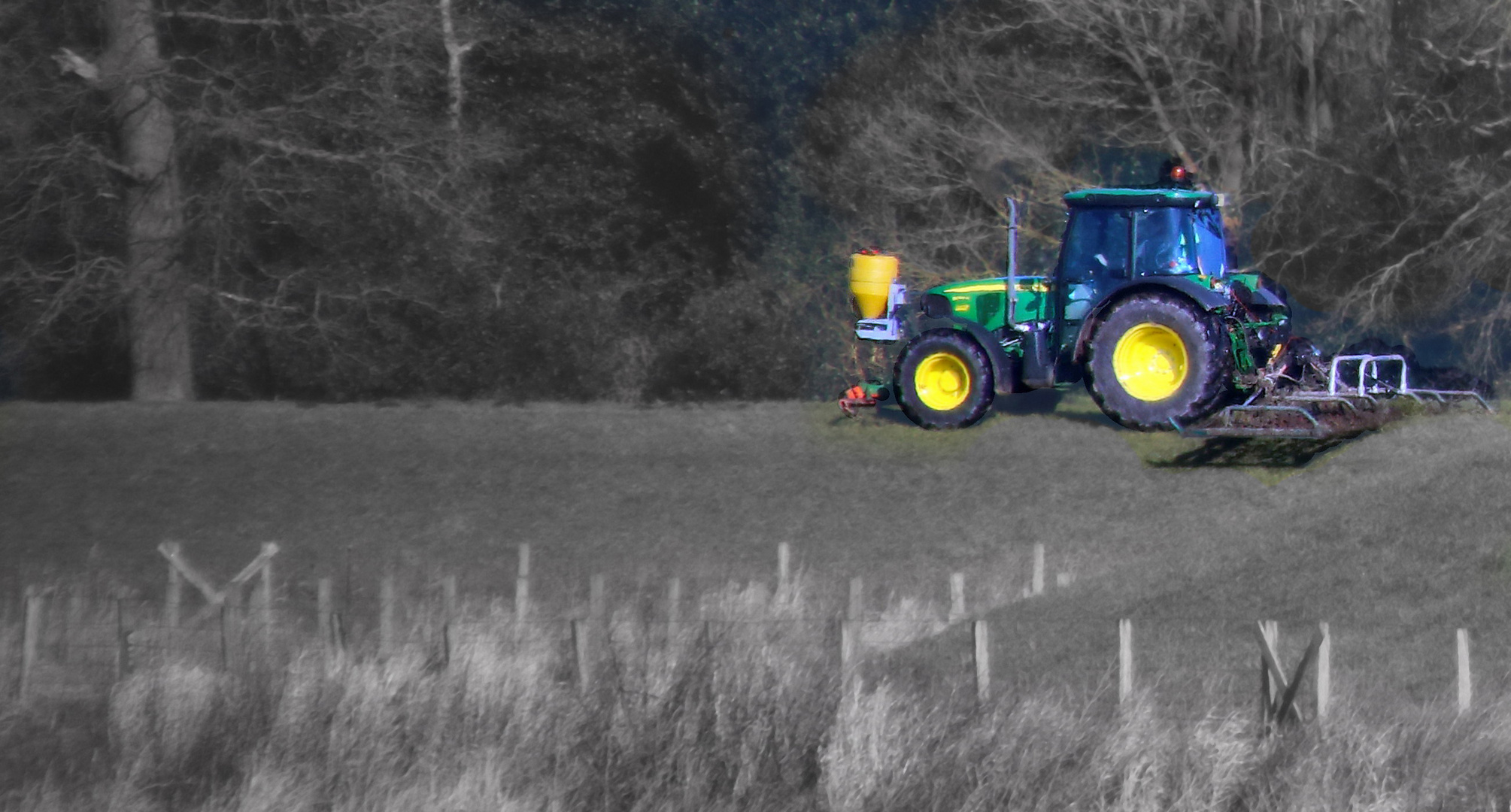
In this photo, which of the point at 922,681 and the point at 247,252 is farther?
the point at 247,252

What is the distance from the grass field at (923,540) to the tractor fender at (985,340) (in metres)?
1.62

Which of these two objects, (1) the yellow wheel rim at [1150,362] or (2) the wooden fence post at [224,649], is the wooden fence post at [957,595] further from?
(1) the yellow wheel rim at [1150,362]

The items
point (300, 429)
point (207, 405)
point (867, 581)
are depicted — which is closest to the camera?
point (867, 581)

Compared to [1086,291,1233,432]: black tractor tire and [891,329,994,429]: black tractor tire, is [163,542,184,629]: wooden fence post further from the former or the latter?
[1086,291,1233,432]: black tractor tire

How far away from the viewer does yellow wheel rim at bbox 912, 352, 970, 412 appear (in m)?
8.65

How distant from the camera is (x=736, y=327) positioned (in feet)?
67.2

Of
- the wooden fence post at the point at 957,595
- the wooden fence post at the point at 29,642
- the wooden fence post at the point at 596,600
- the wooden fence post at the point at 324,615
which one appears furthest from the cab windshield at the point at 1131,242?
the wooden fence post at the point at 29,642

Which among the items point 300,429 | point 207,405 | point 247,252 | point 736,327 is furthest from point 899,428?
point 247,252

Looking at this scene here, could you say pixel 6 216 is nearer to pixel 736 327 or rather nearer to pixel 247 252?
pixel 247 252

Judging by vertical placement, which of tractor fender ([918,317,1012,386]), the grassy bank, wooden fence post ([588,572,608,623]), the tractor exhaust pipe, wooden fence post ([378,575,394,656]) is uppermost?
the tractor exhaust pipe

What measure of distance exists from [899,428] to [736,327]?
9.62 metres

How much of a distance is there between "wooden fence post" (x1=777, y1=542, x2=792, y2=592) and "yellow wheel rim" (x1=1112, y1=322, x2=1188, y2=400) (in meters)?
8.56

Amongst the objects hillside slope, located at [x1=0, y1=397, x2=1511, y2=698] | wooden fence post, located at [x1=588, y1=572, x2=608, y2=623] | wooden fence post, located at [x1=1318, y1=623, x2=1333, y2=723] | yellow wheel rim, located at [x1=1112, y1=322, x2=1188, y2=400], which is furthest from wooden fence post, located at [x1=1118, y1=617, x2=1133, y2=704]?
yellow wheel rim, located at [x1=1112, y1=322, x2=1188, y2=400]

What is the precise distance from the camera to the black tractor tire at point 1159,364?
7617mm
